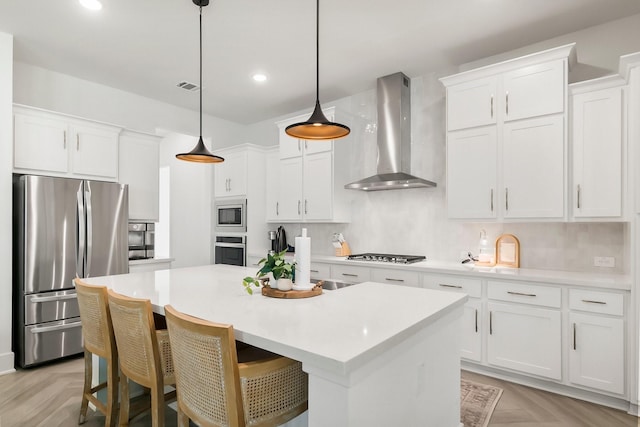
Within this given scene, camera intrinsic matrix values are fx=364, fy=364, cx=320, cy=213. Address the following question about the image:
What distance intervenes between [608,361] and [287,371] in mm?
2424

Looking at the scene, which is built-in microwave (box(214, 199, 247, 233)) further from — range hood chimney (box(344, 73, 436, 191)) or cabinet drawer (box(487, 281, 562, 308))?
cabinet drawer (box(487, 281, 562, 308))

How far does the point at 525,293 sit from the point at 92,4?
396 centimetres

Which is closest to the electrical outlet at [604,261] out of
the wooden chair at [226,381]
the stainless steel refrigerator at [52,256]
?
the wooden chair at [226,381]

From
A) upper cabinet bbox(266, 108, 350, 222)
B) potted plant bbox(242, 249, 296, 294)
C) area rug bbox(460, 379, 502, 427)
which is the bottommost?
area rug bbox(460, 379, 502, 427)

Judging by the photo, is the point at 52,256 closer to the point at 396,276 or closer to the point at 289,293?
the point at 289,293

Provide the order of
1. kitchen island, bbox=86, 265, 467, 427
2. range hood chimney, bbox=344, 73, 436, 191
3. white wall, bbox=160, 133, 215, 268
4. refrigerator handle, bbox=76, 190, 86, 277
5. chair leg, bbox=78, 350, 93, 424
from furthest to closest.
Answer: white wall, bbox=160, 133, 215, 268
range hood chimney, bbox=344, 73, 436, 191
refrigerator handle, bbox=76, 190, 86, 277
chair leg, bbox=78, 350, 93, 424
kitchen island, bbox=86, 265, 467, 427

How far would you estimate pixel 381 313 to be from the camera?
1.60m

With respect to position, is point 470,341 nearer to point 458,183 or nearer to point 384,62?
point 458,183

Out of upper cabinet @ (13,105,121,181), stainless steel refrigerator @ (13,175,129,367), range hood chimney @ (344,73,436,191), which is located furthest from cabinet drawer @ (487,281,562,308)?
upper cabinet @ (13,105,121,181)

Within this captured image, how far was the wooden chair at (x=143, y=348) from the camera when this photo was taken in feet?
5.50

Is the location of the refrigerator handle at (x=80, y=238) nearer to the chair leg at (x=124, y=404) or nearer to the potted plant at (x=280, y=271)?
the chair leg at (x=124, y=404)

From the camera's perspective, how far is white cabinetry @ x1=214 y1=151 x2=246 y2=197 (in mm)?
4980

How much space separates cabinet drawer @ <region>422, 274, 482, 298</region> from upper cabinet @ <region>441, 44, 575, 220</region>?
22.5 inches

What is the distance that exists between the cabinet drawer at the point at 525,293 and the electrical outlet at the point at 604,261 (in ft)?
1.94
